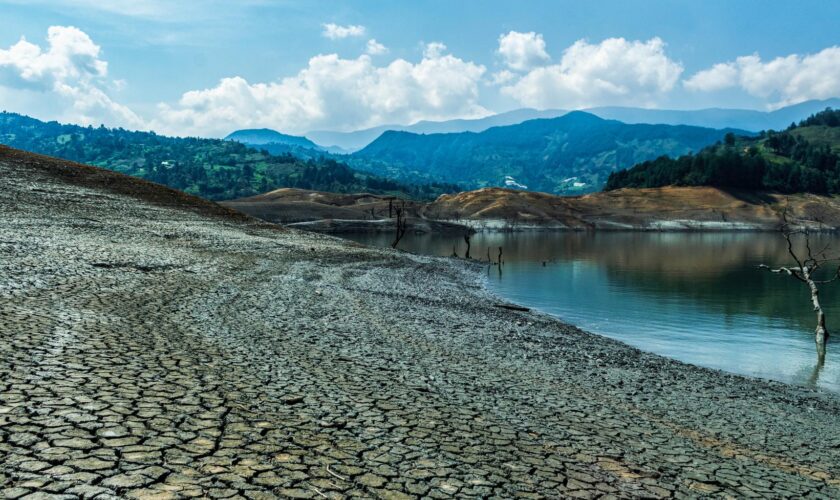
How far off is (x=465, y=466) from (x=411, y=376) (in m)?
7.56

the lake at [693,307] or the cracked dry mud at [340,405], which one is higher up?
the cracked dry mud at [340,405]

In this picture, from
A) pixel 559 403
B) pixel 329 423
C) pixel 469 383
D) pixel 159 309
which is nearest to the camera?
pixel 329 423

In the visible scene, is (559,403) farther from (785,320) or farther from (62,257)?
(785,320)

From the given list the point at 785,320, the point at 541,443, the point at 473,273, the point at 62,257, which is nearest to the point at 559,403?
the point at 541,443

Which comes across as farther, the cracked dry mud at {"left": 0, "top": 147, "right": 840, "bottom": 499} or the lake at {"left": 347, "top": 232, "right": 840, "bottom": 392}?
the lake at {"left": 347, "top": 232, "right": 840, "bottom": 392}

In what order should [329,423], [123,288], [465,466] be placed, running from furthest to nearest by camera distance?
[123,288]
[329,423]
[465,466]

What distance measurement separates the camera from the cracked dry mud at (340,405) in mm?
9695

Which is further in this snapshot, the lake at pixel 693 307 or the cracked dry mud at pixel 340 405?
the lake at pixel 693 307

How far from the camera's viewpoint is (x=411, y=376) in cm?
1856

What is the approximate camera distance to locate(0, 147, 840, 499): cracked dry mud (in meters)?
9.70

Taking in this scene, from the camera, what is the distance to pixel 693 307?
52594mm

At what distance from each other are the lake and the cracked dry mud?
6429 mm

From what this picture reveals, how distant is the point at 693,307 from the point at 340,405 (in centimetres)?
4684

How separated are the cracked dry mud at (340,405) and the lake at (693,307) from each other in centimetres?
643
